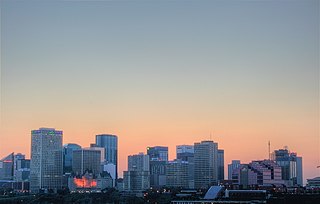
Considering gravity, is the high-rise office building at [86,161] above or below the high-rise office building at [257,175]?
above

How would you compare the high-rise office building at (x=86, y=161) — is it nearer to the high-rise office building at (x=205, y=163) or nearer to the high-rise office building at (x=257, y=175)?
the high-rise office building at (x=205, y=163)

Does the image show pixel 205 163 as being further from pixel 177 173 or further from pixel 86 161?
pixel 86 161

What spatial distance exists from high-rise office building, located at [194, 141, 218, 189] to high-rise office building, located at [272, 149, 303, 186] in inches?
499

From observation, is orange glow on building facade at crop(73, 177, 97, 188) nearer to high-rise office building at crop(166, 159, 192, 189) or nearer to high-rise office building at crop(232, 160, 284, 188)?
high-rise office building at crop(166, 159, 192, 189)

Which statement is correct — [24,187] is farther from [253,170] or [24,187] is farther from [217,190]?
[217,190]

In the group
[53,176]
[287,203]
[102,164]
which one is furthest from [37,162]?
[287,203]

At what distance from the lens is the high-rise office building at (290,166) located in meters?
129

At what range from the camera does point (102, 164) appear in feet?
481

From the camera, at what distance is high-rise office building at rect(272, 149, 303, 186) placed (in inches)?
5079

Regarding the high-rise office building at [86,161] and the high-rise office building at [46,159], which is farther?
the high-rise office building at [86,161]

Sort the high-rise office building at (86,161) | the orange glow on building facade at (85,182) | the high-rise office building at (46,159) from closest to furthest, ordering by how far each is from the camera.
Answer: the orange glow on building facade at (85,182) → the high-rise office building at (46,159) → the high-rise office building at (86,161)

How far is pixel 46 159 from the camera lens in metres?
138

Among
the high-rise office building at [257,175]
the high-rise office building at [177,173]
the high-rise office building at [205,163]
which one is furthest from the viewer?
the high-rise office building at [177,173]

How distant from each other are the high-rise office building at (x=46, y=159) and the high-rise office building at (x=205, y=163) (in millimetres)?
28331
